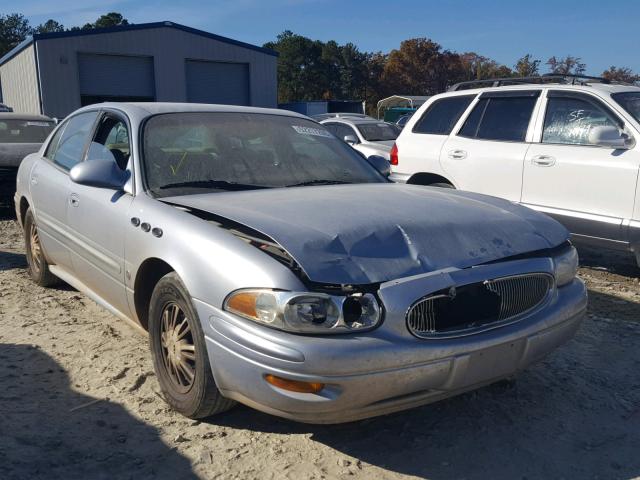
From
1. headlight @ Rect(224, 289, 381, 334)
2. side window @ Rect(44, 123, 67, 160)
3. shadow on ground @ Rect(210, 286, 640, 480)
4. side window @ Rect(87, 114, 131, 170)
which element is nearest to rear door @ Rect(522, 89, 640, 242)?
shadow on ground @ Rect(210, 286, 640, 480)

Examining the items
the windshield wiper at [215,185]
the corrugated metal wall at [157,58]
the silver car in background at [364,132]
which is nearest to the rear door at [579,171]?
the windshield wiper at [215,185]

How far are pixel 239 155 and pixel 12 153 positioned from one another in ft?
21.2

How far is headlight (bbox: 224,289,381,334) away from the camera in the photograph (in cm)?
249

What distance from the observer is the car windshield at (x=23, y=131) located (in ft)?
31.7

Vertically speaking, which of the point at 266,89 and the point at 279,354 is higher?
the point at 266,89

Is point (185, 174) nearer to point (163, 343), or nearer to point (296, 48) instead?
point (163, 343)

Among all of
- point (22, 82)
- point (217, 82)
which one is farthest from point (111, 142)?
point (217, 82)

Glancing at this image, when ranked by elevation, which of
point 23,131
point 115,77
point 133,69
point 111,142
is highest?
point 133,69

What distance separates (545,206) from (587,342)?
6.84 ft

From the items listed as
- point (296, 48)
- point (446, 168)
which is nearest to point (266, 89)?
point (446, 168)

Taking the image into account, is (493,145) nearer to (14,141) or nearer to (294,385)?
(294,385)

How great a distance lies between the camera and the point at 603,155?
5609mm

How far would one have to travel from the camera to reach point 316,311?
2.51 meters

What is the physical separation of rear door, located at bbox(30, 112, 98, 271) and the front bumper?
2091 millimetres
